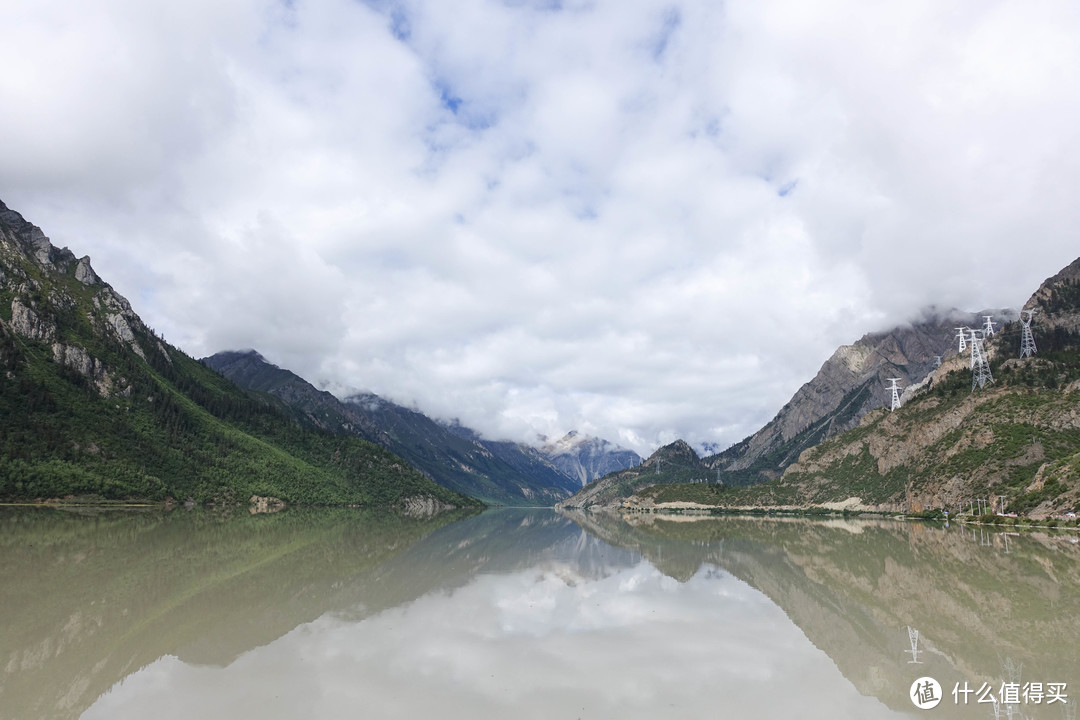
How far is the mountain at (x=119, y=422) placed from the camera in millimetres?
98312

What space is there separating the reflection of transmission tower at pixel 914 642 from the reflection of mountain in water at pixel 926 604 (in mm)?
132

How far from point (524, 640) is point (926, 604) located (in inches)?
615

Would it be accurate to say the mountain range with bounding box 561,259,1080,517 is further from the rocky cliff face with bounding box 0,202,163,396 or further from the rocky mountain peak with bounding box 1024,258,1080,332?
the rocky cliff face with bounding box 0,202,163,396

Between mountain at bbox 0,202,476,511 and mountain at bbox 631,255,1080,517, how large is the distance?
12129 centimetres

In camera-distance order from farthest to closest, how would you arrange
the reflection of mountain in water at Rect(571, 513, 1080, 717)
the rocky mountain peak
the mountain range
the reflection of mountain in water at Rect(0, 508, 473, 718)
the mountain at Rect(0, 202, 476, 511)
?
the rocky mountain peak, the mountain at Rect(0, 202, 476, 511), the mountain range, the reflection of mountain in water at Rect(571, 513, 1080, 717), the reflection of mountain in water at Rect(0, 508, 473, 718)

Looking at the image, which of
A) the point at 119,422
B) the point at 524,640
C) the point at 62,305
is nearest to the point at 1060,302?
the point at 524,640

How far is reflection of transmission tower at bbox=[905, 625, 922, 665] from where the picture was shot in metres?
14.6

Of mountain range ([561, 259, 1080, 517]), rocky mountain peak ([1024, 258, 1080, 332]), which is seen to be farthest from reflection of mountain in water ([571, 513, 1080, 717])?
rocky mountain peak ([1024, 258, 1080, 332])

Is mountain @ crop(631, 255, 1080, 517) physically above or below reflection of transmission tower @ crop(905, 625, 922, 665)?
above

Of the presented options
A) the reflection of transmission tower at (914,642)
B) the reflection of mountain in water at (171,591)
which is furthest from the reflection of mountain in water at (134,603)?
the reflection of transmission tower at (914,642)

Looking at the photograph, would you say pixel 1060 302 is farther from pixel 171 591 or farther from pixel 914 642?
pixel 171 591

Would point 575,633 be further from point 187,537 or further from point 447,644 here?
point 187,537

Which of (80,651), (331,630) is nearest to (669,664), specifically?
(331,630)

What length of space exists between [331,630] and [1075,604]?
2500 cm
